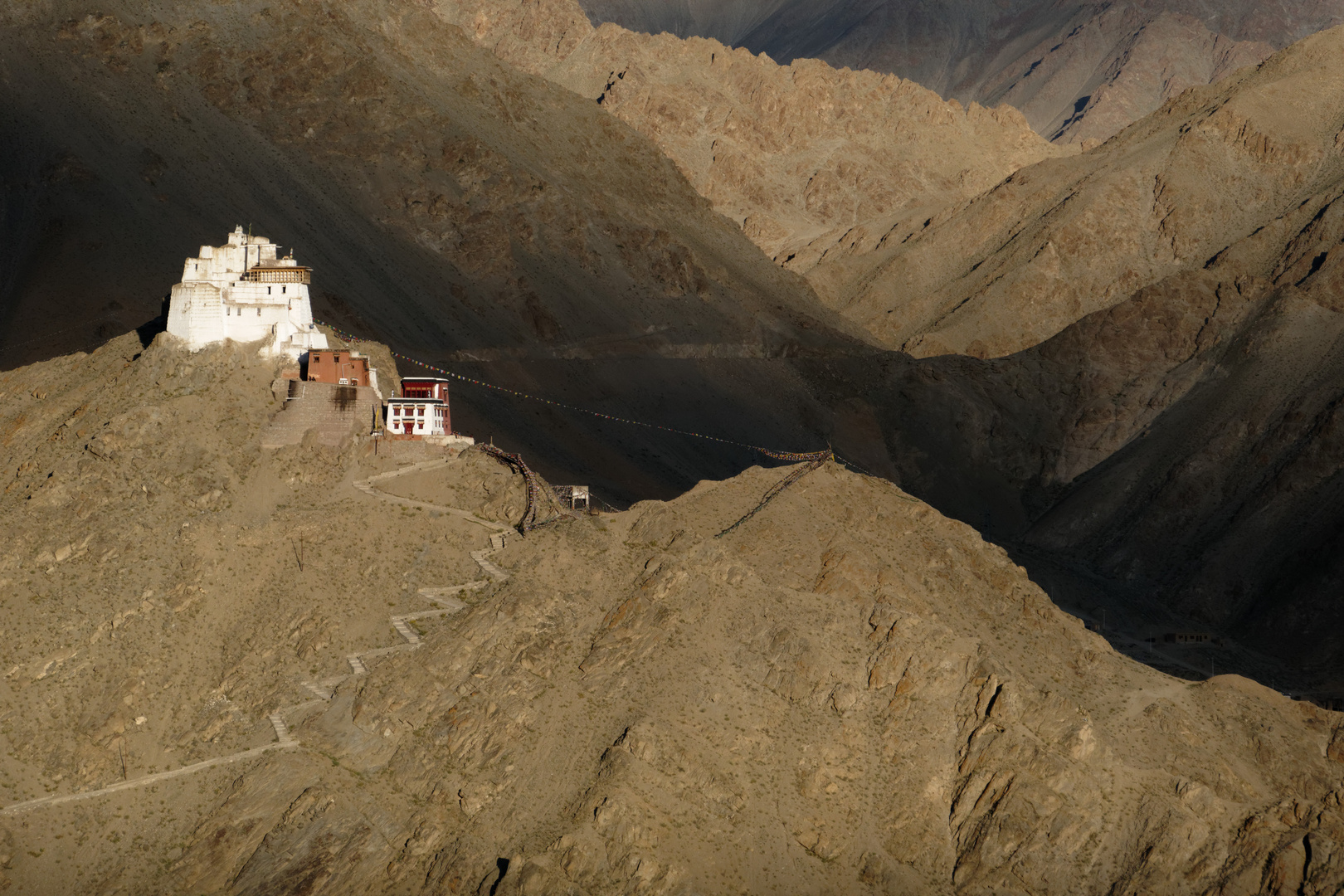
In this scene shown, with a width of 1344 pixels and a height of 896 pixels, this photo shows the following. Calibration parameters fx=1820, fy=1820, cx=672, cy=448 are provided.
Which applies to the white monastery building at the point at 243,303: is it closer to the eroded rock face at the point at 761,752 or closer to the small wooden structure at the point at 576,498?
the small wooden structure at the point at 576,498

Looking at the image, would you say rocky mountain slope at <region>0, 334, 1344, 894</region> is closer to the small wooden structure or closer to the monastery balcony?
the monastery balcony

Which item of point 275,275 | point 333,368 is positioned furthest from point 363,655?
point 275,275

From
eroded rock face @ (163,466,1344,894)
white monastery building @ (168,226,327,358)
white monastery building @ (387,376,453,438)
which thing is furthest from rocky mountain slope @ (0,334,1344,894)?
white monastery building @ (168,226,327,358)

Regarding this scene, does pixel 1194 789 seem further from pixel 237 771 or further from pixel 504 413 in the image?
pixel 504 413

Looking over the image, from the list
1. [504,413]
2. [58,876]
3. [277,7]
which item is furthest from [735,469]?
[58,876]

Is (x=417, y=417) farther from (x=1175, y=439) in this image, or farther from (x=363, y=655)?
(x=1175, y=439)

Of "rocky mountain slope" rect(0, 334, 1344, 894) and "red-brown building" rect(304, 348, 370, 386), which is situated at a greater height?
"red-brown building" rect(304, 348, 370, 386)

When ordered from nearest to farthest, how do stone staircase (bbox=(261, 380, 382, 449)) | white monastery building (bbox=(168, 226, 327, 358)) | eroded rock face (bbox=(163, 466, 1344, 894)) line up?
eroded rock face (bbox=(163, 466, 1344, 894)), stone staircase (bbox=(261, 380, 382, 449)), white monastery building (bbox=(168, 226, 327, 358))

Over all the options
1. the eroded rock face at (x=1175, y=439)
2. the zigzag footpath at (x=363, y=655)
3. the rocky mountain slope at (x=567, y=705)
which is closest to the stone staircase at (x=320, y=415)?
the rocky mountain slope at (x=567, y=705)
